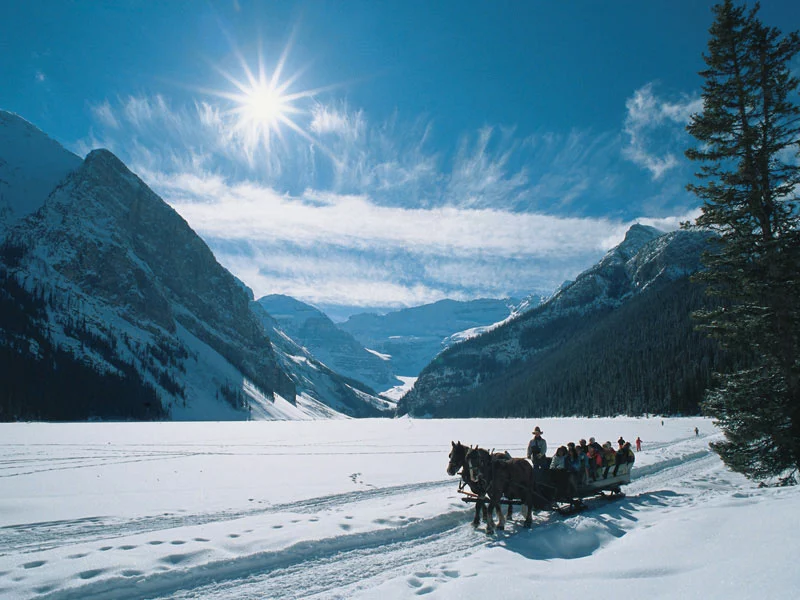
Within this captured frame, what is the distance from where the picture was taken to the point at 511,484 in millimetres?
12125

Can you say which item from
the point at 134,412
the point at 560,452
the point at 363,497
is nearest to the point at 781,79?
the point at 560,452

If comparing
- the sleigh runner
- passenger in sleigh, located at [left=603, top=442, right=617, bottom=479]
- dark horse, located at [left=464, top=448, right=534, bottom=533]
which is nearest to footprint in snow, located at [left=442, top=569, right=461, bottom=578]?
dark horse, located at [left=464, top=448, right=534, bottom=533]

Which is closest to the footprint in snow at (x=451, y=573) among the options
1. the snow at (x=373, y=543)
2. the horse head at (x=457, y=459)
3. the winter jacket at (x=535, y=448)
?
Result: the snow at (x=373, y=543)

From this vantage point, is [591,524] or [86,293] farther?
[86,293]

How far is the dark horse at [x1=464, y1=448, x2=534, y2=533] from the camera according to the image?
11828 mm

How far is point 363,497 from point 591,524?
321 inches

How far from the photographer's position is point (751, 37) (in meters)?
15.1

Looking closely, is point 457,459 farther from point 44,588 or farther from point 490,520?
point 44,588

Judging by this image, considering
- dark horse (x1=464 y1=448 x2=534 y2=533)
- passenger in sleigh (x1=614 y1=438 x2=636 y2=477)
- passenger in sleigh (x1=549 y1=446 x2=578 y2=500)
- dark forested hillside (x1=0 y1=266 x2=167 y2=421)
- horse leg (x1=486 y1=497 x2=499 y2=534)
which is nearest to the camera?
horse leg (x1=486 y1=497 x2=499 y2=534)

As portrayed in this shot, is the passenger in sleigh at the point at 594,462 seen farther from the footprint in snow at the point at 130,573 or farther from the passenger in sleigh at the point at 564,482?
the footprint in snow at the point at 130,573

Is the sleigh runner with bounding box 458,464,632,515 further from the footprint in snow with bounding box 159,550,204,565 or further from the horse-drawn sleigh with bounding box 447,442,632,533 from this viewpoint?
the footprint in snow with bounding box 159,550,204,565

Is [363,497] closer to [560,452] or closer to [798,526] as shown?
[560,452]

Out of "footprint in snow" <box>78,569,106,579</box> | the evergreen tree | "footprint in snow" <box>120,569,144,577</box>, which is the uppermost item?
the evergreen tree

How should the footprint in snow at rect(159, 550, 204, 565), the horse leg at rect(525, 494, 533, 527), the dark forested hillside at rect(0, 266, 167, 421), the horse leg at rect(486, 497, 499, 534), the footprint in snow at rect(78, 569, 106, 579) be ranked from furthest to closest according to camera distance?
the dark forested hillside at rect(0, 266, 167, 421) < the horse leg at rect(525, 494, 533, 527) < the horse leg at rect(486, 497, 499, 534) < the footprint in snow at rect(159, 550, 204, 565) < the footprint in snow at rect(78, 569, 106, 579)
